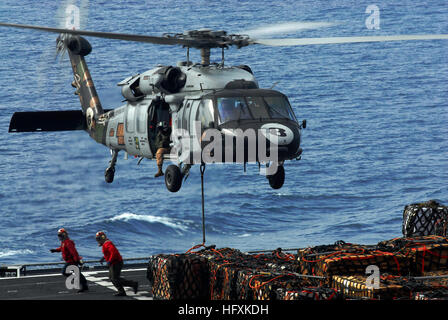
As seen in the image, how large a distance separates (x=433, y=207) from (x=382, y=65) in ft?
380

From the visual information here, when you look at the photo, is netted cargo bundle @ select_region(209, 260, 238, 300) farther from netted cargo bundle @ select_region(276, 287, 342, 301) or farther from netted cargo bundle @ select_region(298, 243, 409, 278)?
netted cargo bundle @ select_region(276, 287, 342, 301)

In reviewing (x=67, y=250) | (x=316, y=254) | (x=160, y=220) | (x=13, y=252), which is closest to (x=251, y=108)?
(x=316, y=254)

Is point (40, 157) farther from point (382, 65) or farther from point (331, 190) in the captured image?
point (382, 65)

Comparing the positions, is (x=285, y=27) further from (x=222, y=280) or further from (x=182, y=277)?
(x=182, y=277)

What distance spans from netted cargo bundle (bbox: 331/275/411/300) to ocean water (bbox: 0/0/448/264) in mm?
68810

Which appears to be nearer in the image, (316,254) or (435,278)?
(435,278)

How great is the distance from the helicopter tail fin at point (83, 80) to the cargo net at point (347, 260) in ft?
40.7

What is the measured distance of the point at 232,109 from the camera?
24.5m

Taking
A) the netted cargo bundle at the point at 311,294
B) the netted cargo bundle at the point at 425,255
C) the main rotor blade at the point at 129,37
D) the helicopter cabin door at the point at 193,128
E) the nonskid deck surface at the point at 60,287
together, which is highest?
the main rotor blade at the point at 129,37

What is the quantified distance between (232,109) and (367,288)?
8257mm

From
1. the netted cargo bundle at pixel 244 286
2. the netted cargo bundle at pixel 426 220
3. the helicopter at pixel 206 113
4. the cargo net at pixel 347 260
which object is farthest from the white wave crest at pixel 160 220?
the netted cargo bundle at pixel 244 286

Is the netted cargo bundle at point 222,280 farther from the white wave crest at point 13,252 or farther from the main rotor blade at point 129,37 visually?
the white wave crest at point 13,252

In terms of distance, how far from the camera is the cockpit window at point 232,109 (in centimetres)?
2433

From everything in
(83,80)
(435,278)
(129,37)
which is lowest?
(435,278)
